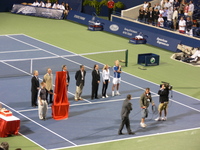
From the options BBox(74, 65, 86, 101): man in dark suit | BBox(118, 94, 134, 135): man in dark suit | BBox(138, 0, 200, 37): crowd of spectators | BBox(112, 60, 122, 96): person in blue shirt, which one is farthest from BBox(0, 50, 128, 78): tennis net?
BBox(118, 94, 134, 135): man in dark suit

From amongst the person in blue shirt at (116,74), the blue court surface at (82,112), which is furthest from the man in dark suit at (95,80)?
the person in blue shirt at (116,74)

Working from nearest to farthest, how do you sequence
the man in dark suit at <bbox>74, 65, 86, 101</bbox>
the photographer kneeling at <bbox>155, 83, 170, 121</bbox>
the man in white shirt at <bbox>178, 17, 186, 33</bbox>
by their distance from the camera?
the photographer kneeling at <bbox>155, 83, 170, 121</bbox>, the man in dark suit at <bbox>74, 65, 86, 101</bbox>, the man in white shirt at <bbox>178, 17, 186, 33</bbox>

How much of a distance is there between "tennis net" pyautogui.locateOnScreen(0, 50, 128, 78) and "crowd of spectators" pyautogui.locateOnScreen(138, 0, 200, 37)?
8434 millimetres

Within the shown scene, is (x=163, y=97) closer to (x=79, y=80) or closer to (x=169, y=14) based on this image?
(x=79, y=80)

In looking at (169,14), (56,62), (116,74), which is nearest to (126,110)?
(116,74)

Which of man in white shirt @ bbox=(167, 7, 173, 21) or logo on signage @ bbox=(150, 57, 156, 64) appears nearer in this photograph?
logo on signage @ bbox=(150, 57, 156, 64)

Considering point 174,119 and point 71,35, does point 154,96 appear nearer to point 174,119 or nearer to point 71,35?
point 174,119

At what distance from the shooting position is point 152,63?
3716cm

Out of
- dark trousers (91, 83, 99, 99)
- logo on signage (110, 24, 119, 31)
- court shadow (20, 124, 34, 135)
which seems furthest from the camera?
logo on signage (110, 24, 119, 31)

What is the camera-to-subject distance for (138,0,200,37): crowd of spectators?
4403 cm

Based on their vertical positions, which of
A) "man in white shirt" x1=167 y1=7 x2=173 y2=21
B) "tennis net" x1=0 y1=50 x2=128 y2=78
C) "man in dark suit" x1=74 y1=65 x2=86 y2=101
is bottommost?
"tennis net" x1=0 y1=50 x2=128 y2=78

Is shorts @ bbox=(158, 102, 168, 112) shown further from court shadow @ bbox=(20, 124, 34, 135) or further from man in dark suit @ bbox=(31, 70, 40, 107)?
court shadow @ bbox=(20, 124, 34, 135)

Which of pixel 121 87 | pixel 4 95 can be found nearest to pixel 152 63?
pixel 121 87

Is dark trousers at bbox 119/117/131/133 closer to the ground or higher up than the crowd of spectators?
closer to the ground
